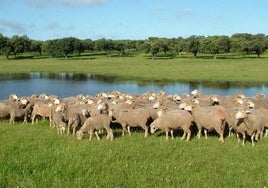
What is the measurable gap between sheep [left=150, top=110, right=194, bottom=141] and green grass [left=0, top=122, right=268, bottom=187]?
1.74ft

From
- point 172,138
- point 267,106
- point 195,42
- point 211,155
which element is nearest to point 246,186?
point 211,155

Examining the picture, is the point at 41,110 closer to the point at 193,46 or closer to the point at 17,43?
the point at 193,46

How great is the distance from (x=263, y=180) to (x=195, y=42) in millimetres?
112530

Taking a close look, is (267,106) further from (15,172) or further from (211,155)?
(15,172)

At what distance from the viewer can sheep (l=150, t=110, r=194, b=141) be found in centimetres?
1708

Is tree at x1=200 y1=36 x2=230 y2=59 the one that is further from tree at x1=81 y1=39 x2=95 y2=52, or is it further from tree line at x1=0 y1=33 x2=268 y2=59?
tree at x1=81 y1=39 x2=95 y2=52

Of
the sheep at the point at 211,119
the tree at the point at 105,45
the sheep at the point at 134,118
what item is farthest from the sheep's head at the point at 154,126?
the tree at the point at 105,45

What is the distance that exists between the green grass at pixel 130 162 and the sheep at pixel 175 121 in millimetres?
531

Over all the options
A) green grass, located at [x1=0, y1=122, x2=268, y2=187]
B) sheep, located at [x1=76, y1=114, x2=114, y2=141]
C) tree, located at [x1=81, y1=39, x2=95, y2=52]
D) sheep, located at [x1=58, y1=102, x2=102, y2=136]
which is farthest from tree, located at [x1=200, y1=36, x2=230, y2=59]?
sheep, located at [x1=76, y1=114, x2=114, y2=141]

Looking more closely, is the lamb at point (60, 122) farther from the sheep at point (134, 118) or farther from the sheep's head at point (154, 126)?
the sheep's head at point (154, 126)

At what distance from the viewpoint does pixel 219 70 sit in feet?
232

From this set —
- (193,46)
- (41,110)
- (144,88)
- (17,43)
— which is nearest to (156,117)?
(41,110)

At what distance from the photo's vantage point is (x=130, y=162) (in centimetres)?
1312

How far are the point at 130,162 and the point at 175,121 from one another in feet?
14.9
